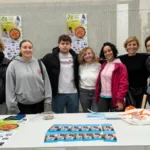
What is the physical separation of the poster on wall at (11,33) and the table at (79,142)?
1.66 meters

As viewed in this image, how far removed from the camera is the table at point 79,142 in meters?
1.19

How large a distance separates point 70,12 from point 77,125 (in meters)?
1.92

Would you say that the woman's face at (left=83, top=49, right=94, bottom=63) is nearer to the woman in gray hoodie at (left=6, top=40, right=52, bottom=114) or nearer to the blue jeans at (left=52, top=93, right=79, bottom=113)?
the blue jeans at (left=52, top=93, right=79, bottom=113)

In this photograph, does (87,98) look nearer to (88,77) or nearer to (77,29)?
(88,77)

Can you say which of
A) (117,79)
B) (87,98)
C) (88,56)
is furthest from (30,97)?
(117,79)

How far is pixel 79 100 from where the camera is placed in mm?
2750

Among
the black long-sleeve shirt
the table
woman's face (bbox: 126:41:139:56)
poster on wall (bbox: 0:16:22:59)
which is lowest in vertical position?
the table

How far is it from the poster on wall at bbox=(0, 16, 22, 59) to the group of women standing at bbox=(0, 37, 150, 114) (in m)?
0.59

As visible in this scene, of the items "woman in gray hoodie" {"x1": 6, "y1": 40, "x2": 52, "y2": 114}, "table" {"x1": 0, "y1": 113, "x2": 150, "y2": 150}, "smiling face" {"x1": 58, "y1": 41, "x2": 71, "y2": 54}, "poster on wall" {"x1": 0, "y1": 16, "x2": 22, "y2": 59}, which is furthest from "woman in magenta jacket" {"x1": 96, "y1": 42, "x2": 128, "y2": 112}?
"poster on wall" {"x1": 0, "y1": 16, "x2": 22, "y2": 59}

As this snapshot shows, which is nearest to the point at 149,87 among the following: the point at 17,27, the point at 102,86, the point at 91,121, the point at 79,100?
the point at 102,86

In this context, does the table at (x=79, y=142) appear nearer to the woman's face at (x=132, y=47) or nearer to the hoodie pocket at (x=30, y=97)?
the hoodie pocket at (x=30, y=97)

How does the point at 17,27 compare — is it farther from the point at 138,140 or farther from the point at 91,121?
the point at 138,140

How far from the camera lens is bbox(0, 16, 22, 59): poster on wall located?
9.87 feet

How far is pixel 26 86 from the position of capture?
220 centimetres
